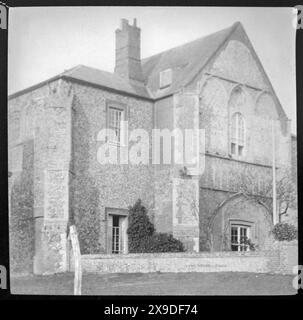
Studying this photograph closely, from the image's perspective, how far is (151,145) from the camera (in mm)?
13250

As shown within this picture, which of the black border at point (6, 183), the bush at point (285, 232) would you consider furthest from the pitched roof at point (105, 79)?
the bush at point (285, 232)

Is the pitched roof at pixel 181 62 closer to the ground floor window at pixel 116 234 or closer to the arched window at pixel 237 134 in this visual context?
the arched window at pixel 237 134

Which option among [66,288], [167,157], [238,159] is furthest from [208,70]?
[66,288]

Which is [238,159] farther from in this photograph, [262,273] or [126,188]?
[262,273]

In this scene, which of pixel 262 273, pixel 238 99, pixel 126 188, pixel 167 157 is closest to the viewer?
pixel 262 273

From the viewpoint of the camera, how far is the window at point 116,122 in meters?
13.4

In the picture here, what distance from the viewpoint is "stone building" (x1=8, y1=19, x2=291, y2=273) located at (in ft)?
43.5

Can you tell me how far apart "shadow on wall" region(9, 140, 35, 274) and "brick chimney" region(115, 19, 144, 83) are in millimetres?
2626

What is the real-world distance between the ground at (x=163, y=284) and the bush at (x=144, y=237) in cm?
114
